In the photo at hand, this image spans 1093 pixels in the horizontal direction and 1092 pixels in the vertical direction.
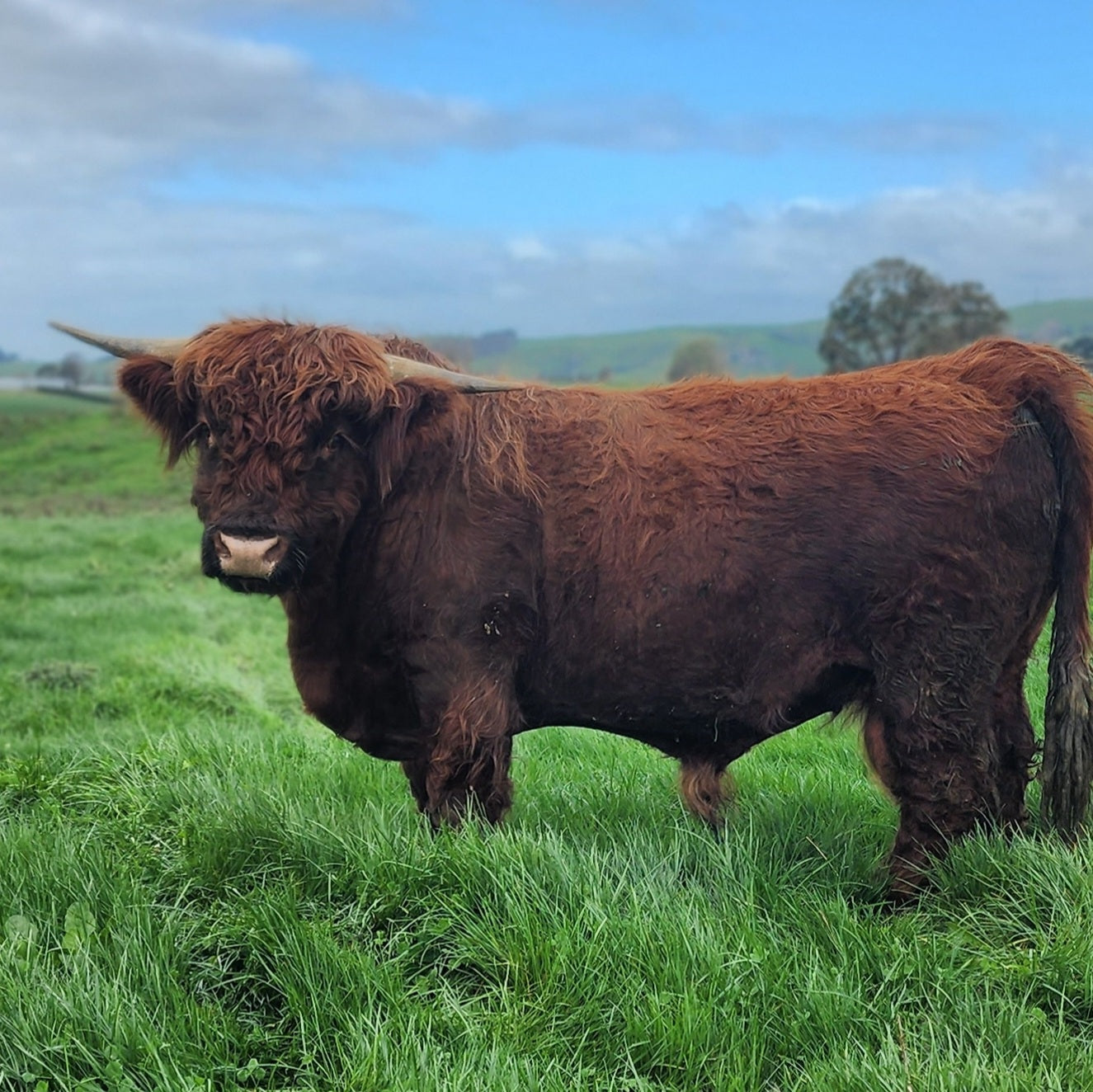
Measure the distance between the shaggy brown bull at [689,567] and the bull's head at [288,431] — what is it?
0.04 ft

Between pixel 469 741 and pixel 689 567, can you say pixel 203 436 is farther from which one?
pixel 689 567

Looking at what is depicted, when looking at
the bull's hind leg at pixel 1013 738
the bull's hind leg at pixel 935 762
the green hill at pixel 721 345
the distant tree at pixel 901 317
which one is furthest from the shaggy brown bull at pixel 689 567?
the green hill at pixel 721 345

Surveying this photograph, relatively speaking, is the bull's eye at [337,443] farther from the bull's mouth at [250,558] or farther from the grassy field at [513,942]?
the grassy field at [513,942]

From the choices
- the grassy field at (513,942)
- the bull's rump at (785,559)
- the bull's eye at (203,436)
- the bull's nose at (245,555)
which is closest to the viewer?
the grassy field at (513,942)

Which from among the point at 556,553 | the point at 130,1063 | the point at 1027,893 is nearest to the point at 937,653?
the point at 1027,893

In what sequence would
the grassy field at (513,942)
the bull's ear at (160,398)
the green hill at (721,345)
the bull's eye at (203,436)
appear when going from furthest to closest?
the green hill at (721,345)
the bull's ear at (160,398)
the bull's eye at (203,436)
the grassy field at (513,942)

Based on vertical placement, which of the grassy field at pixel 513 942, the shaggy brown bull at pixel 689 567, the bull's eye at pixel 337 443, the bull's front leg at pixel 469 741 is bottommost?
the grassy field at pixel 513 942

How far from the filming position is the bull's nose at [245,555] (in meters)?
3.73

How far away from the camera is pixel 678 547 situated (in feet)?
13.5

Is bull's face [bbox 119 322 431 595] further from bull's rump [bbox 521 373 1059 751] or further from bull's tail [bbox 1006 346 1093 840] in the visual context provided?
bull's tail [bbox 1006 346 1093 840]

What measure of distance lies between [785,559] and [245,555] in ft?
5.93

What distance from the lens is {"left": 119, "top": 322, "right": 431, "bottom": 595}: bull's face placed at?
150 inches

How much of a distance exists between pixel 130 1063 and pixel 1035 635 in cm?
336

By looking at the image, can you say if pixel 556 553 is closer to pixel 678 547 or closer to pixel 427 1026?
pixel 678 547
